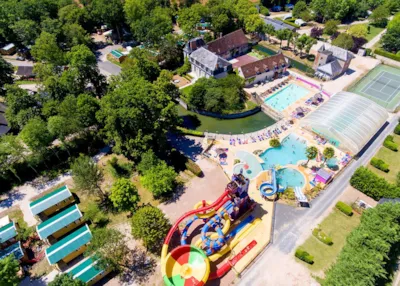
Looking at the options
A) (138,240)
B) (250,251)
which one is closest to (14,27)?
(138,240)

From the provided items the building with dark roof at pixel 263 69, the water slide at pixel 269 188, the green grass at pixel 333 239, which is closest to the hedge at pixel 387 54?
the building with dark roof at pixel 263 69

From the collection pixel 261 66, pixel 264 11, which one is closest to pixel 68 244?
pixel 261 66

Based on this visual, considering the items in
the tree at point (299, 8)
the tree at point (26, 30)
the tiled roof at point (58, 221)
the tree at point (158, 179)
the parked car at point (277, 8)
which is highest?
the tree at point (26, 30)

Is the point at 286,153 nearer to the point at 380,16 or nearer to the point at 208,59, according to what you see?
the point at 208,59

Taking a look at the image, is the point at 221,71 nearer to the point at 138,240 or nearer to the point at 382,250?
the point at 138,240

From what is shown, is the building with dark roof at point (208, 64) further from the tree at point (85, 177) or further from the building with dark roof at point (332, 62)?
the tree at point (85, 177)

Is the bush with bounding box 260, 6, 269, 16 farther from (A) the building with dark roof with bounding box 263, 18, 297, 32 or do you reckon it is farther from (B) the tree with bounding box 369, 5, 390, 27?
(B) the tree with bounding box 369, 5, 390, 27

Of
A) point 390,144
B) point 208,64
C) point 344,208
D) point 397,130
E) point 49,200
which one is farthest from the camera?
point 208,64
